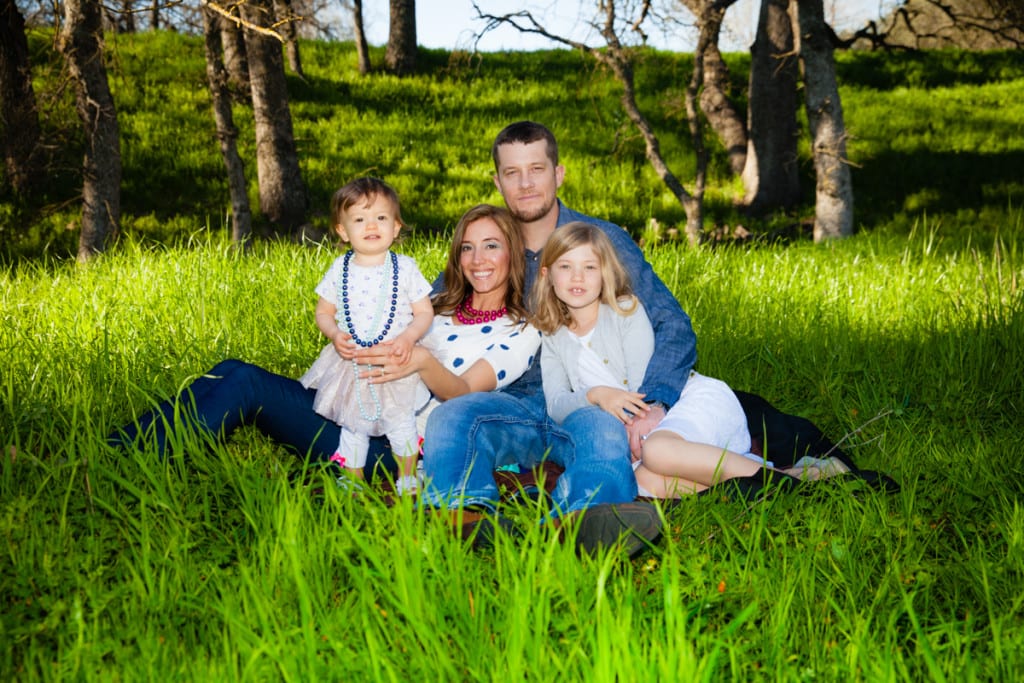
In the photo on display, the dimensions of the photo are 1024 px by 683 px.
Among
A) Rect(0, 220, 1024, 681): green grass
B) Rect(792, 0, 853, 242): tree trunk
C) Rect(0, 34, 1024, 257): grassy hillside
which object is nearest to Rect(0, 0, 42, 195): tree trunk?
Rect(0, 34, 1024, 257): grassy hillside

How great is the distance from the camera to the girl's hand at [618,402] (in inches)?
143

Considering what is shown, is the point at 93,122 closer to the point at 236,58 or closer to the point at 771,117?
the point at 236,58

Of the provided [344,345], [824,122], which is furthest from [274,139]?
[344,345]

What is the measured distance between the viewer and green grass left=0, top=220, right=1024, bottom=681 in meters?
2.24

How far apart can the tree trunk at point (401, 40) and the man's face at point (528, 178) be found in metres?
11.3

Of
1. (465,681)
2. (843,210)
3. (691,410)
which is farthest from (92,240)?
(843,210)

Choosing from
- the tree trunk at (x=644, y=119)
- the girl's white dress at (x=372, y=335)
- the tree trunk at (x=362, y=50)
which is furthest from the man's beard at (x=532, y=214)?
the tree trunk at (x=362, y=50)

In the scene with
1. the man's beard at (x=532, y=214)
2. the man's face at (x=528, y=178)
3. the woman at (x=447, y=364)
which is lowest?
the woman at (x=447, y=364)

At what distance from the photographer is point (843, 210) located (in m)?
8.81

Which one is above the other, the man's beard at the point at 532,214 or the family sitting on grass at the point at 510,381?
the man's beard at the point at 532,214

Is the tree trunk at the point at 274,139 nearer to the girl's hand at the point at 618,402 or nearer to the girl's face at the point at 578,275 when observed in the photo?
the girl's face at the point at 578,275

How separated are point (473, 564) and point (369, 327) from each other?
52.9 inches

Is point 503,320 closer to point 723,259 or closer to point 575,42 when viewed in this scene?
point 723,259

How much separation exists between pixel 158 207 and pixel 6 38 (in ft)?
7.69
